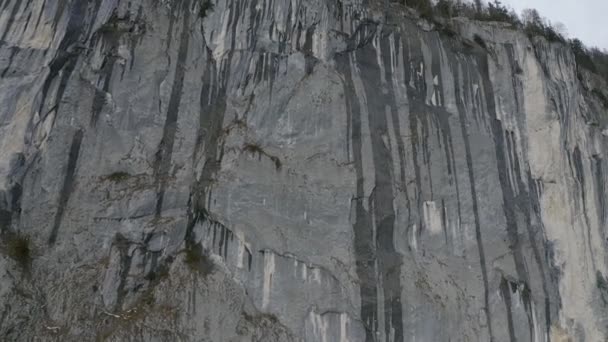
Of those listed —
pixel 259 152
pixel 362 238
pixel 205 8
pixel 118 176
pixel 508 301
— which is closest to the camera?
pixel 118 176

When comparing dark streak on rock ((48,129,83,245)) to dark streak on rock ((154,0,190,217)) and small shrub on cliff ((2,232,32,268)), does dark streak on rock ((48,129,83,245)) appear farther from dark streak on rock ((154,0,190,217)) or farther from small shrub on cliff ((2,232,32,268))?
dark streak on rock ((154,0,190,217))

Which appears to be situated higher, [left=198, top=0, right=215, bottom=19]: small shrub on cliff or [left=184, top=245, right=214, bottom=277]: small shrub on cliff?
[left=198, top=0, right=215, bottom=19]: small shrub on cliff

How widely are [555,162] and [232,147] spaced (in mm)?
8650

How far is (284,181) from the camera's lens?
15594 millimetres

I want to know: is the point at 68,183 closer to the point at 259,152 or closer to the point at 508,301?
the point at 259,152

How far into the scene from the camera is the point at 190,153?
15.6 m

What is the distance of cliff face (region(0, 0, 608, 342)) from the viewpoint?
1402 centimetres

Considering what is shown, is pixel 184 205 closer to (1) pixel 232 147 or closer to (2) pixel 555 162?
(1) pixel 232 147

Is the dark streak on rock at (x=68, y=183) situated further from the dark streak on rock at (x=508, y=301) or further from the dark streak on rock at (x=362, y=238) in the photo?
the dark streak on rock at (x=508, y=301)

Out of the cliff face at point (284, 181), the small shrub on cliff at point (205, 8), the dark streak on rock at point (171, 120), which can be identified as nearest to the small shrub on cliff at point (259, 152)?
the cliff face at point (284, 181)

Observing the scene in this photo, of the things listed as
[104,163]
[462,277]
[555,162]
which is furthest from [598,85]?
[104,163]

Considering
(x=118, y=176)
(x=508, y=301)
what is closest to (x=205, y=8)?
(x=118, y=176)

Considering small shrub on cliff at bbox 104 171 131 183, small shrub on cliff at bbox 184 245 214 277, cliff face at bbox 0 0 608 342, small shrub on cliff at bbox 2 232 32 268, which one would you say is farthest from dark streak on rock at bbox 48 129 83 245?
small shrub on cliff at bbox 184 245 214 277

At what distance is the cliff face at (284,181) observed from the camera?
14.0 m
